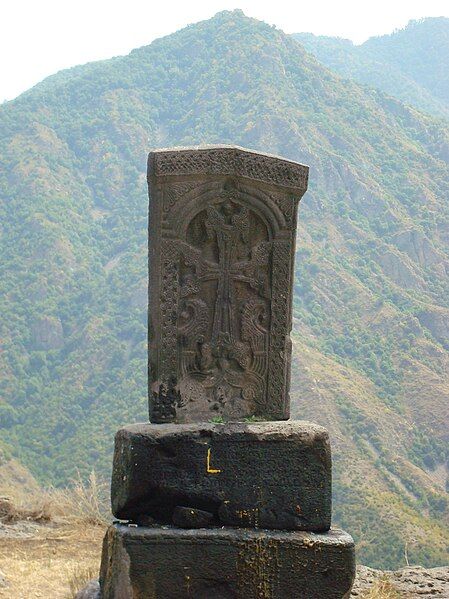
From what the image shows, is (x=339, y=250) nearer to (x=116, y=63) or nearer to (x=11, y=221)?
(x=11, y=221)

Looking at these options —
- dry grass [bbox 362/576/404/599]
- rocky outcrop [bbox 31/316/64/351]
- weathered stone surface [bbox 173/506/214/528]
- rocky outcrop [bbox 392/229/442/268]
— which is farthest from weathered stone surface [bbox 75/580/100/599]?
rocky outcrop [bbox 392/229/442/268]

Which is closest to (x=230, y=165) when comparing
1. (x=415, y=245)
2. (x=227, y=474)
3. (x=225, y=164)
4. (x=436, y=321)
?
(x=225, y=164)

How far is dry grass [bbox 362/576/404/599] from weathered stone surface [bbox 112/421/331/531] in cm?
128

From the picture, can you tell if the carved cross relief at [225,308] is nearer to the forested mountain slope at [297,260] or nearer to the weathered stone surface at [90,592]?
the weathered stone surface at [90,592]


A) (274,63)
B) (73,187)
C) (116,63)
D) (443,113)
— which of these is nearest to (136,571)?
(73,187)

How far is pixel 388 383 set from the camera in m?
34.4

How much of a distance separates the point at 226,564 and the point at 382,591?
1.91 meters

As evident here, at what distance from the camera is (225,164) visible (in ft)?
20.1

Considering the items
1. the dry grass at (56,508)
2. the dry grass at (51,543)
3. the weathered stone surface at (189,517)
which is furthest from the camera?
the dry grass at (56,508)

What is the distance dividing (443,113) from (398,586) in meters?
74.7

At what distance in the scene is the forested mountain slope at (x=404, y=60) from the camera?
81.4m

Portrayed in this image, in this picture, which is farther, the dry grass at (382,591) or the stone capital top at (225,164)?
the dry grass at (382,591)

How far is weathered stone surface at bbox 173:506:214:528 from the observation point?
18.2 feet

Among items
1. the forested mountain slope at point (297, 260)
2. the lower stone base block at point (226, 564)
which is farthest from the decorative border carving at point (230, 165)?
the forested mountain slope at point (297, 260)
